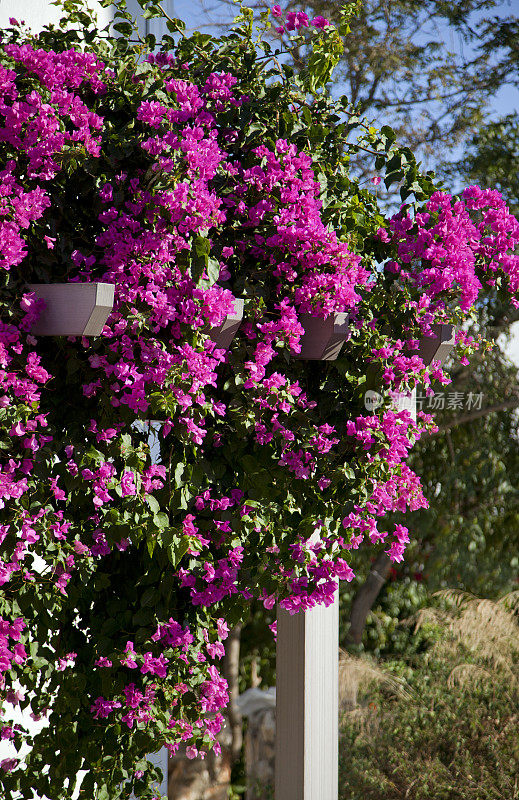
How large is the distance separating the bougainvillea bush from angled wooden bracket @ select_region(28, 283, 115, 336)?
0.03m

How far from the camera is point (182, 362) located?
52.3 inches

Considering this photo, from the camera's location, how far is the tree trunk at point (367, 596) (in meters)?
5.41

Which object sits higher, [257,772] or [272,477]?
[272,477]

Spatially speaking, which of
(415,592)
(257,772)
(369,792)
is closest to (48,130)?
(369,792)

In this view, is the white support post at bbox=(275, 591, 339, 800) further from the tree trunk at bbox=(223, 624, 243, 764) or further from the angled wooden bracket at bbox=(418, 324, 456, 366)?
the tree trunk at bbox=(223, 624, 243, 764)

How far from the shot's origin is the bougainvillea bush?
1.32 metres

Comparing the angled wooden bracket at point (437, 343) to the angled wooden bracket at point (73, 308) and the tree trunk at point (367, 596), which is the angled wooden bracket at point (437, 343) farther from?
the tree trunk at point (367, 596)

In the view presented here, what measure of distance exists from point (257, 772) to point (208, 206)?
4.35 meters

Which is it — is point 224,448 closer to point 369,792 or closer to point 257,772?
point 369,792

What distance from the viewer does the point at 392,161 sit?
5.53ft

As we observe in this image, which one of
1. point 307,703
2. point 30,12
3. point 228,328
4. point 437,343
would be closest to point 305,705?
point 307,703

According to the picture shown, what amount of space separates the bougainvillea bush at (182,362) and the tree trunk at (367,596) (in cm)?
375

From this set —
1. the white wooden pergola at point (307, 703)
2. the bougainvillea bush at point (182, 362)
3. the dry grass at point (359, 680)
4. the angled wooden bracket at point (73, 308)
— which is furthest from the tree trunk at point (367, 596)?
the angled wooden bracket at point (73, 308)

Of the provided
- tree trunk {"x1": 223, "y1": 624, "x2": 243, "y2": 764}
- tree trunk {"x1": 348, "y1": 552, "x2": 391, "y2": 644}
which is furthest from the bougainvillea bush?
tree trunk {"x1": 348, "y1": 552, "x2": 391, "y2": 644}
